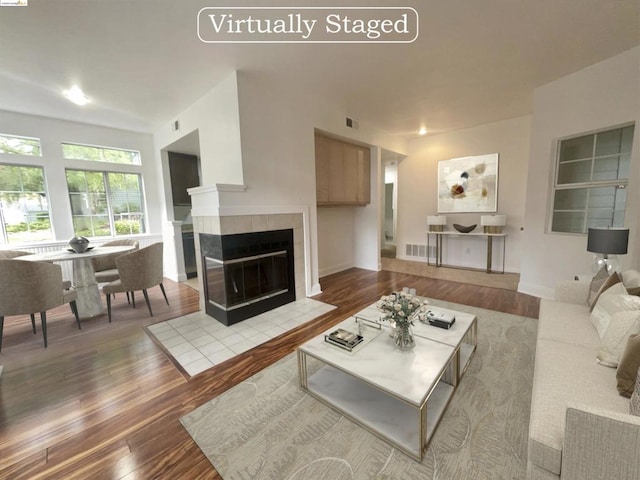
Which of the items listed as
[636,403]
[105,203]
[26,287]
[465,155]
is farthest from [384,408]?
[105,203]

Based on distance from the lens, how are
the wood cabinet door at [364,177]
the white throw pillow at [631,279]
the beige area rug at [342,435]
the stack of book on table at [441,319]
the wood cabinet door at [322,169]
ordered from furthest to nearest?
the wood cabinet door at [364,177]
the wood cabinet door at [322,169]
the stack of book on table at [441,319]
the white throw pillow at [631,279]
the beige area rug at [342,435]

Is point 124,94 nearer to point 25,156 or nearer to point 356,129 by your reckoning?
point 25,156

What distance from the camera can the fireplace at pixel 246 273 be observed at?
9.67 ft

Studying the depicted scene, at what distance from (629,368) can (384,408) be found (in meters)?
1.23

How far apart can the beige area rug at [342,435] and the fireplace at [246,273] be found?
3.96 ft

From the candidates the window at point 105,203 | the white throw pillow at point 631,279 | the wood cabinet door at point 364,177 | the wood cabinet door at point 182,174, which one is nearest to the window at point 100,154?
the window at point 105,203

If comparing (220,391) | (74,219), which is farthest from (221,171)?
(74,219)

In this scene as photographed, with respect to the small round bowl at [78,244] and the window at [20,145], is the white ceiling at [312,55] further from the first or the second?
the small round bowl at [78,244]

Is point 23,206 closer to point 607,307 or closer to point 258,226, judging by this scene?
point 258,226

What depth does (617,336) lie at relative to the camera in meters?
1.42

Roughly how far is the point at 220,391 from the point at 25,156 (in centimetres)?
501

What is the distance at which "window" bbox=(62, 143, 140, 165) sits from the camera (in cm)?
437

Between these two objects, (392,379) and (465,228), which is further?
(465,228)

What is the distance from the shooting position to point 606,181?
3.08m
